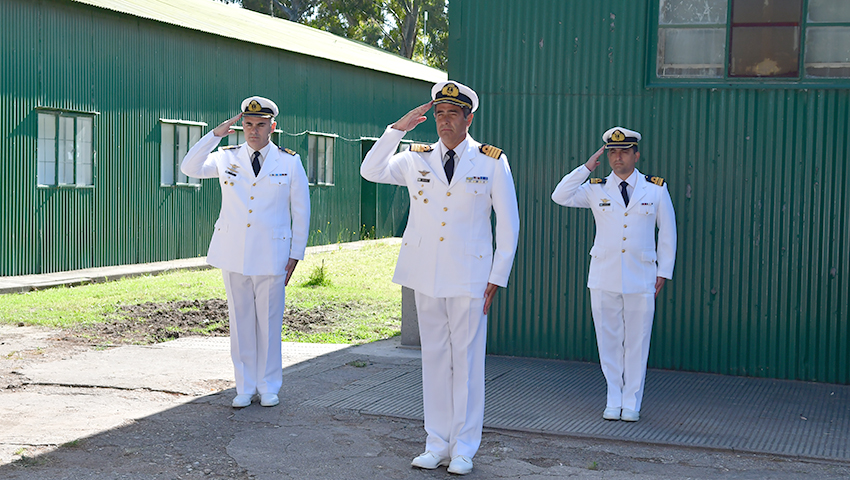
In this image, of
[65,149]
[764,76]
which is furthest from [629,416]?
[65,149]

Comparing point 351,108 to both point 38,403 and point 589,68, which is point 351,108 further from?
point 38,403

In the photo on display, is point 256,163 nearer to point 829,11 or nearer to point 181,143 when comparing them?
point 829,11

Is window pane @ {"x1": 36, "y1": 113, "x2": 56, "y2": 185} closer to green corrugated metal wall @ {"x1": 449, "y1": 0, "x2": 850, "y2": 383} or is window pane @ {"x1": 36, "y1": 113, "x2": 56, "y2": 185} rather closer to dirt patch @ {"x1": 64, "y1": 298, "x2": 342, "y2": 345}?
dirt patch @ {"x1": 64, "y1": 298, "x2": 342, "y2": 345}

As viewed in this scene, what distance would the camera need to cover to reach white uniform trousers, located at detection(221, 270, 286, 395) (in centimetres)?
662

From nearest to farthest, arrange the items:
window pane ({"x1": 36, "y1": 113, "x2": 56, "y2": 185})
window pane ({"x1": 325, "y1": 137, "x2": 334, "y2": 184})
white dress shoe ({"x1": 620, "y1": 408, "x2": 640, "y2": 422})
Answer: white dress shoe ({"x1": 620, "y1": 408, "x2": 640, "y2": 422}) → window pane ({"x1": 36, "y1": 113, "x2": 56, "y2": 185}) → window pane ({"x1": 325, "y1": 137, "x2": 334, "y2": 184})

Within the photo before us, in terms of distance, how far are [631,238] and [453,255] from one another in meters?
1.80

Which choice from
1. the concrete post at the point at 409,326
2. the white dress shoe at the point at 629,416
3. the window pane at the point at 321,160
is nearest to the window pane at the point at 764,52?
the white dress shoe at the point at 629,416

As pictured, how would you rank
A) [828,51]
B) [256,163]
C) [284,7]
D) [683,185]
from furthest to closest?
[284,7] < [683,185] < [828,51] < [256,163]

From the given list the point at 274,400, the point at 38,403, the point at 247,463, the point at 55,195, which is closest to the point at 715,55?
the point at 274,400

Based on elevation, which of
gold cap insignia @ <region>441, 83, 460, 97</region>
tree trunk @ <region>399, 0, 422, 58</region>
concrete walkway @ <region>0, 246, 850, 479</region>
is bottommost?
concrete walkway @ <region>0, 246, 850, 479</region>

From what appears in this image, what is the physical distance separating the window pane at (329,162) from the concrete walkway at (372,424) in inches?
561

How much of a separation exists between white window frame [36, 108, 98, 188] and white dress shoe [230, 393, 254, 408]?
30.6 feet

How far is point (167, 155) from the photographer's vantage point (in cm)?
1748

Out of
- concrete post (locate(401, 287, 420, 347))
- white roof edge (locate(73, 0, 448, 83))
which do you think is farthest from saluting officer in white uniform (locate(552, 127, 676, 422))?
white roof edge (locate(73, 0, 448, 83))
